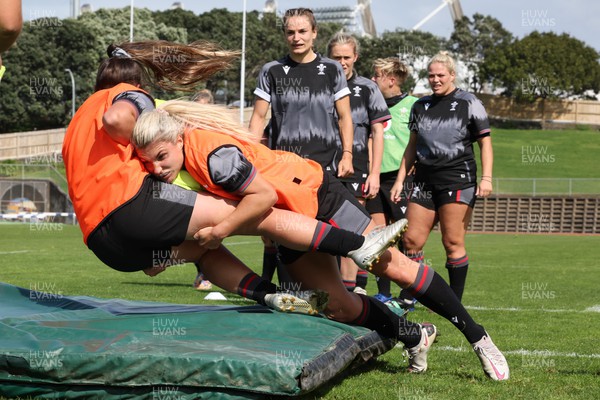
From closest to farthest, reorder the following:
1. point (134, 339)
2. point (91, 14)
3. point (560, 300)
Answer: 1. point (134, 339)
2. point (560, 300)
3. point (91, 14)

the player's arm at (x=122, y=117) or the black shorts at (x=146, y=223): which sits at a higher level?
→ the player's arm at (x=122, y=117)

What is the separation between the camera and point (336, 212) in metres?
5.36

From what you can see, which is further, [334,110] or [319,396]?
[334,110]

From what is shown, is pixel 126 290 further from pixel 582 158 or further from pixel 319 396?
pixel 582 158

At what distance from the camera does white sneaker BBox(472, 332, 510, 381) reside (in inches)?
205

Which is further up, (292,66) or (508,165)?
(292,66)

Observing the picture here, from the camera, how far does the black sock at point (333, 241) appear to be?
5.09m

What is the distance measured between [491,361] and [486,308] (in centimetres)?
429

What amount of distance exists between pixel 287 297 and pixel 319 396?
2.62ft

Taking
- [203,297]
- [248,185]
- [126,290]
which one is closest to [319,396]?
[248,185]

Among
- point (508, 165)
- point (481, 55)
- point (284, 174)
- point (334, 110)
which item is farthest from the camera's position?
point (481, 55)

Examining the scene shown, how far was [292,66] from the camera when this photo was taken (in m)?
7.42

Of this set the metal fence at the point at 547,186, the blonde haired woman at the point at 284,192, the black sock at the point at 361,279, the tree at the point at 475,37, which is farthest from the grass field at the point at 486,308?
the tree at the point at 475,37

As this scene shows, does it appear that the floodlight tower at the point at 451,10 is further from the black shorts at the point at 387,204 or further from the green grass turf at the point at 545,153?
the black shorts at the point at 387,204
